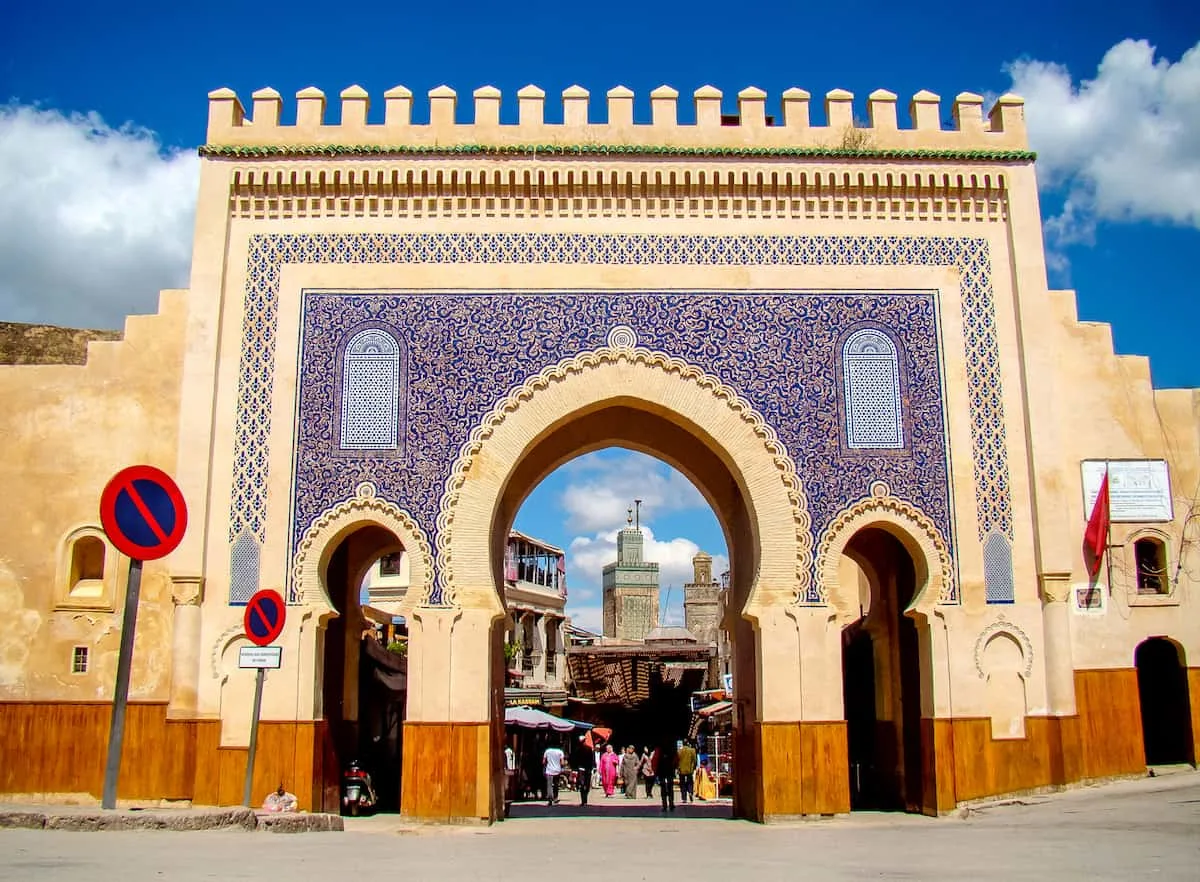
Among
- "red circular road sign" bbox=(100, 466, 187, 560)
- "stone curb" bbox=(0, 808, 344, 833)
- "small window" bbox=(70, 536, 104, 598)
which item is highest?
"small window" bbox=(70, 536, 104, 598)

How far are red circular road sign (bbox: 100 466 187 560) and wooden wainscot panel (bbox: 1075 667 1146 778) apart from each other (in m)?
8.24

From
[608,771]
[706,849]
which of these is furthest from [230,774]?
[608,771]

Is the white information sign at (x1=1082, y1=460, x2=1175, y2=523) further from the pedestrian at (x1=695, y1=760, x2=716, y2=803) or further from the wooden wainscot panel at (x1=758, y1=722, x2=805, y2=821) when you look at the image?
the pedestrian at (x1=695, y1=760, x2=716, y2=803)

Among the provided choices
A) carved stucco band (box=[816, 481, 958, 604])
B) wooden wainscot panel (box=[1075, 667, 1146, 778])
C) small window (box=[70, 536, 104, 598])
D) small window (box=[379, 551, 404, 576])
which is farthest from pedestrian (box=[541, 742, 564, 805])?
small window (box=[379, 551, 404, 576])

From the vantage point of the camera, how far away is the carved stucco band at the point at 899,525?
1091 centimetres

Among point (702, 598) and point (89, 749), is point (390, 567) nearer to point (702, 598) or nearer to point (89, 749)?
point (702, 598)

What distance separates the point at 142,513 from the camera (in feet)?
21.0

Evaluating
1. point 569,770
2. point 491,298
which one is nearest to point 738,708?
point 491,298

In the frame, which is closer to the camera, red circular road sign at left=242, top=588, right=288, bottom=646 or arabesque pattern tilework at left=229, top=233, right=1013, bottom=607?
red circular road sign at left=242, top=588, right=288, bottom=646

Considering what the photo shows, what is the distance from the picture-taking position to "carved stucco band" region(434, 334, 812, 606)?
1086 centimetres

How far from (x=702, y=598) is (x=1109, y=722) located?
3043 cm

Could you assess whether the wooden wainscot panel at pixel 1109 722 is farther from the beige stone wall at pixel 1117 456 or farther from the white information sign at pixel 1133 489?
the white information sign at pixel 1133 489

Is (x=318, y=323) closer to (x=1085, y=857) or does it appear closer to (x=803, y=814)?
(x=803, y=814)

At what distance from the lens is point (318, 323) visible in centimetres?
1143
